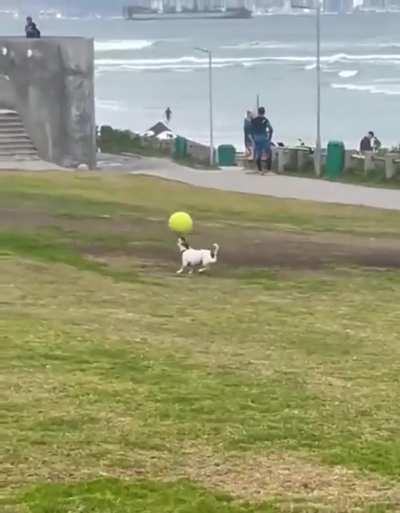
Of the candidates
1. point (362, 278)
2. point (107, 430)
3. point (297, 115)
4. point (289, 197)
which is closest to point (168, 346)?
point (107, 430)

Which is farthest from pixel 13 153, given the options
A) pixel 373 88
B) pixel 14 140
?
pixel 373 88

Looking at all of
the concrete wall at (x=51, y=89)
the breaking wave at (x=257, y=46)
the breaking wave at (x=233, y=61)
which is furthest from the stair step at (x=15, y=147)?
the breaking wave at (x=257, y=46)

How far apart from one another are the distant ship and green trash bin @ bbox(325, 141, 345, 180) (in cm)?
12808

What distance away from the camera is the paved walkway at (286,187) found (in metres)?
26.5

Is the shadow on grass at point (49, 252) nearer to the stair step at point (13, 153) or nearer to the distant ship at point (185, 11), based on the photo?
the stair step at point (13, 153)

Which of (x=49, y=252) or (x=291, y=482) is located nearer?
(x=291, y=482)

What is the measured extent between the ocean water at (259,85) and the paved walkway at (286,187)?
93.0ft

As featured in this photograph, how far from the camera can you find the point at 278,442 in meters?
6.47

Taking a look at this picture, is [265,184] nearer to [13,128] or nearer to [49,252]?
[13,128]

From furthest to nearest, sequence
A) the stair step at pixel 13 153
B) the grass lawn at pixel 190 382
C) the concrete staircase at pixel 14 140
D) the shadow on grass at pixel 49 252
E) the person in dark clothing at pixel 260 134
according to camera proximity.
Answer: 1. the concrete staircase at pixel 14 140
2. the stair step at pixel 13 153
3. the person in dark clothing at pixel 260 134
4. the shadow on grass at pixel 49 252
5. the grass lawn at pixel 190 382

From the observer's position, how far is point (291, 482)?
5.74 meters

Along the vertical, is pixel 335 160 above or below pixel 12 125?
below

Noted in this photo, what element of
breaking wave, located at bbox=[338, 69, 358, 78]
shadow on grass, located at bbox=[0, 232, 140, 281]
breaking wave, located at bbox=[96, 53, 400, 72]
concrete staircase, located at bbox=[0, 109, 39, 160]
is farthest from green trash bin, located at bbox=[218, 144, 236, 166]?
breaking wave, located at bbox=[96, 53, 400, 72]

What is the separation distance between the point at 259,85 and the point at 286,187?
71373 mm
